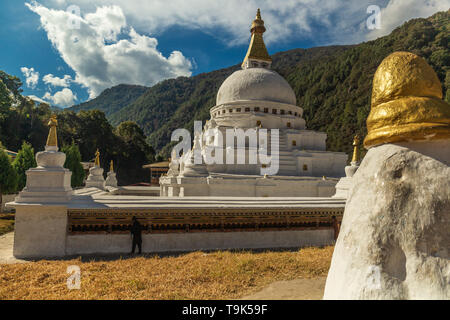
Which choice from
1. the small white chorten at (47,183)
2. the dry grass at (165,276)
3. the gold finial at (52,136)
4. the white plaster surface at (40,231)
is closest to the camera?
the dry grass at (165,276)

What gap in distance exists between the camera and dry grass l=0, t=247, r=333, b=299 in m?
5.23

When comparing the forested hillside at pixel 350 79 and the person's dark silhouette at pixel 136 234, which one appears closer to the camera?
the person's dark silhouette at pixel 136 234

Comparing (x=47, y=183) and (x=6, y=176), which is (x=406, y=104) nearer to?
(x=47, y=183)

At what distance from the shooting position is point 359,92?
60.2 metres

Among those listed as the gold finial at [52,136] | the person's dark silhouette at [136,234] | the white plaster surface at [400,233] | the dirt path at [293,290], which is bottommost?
the dirt path at [293,290]

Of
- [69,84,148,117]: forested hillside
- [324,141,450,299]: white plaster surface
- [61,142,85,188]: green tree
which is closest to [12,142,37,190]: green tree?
[61,142,85,188]: green tree

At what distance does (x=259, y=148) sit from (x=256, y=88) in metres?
6.72

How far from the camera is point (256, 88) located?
86.0ft

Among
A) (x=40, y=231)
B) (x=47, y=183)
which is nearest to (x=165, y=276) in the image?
(x=40, y=231)

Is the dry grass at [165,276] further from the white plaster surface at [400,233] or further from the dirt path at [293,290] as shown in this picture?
the white plaster surface at [400,233]

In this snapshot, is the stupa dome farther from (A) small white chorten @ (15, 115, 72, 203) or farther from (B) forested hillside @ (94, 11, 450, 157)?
(B) forested hillside @ (94, 11, 450, 157)

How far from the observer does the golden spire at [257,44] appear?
1177 inches

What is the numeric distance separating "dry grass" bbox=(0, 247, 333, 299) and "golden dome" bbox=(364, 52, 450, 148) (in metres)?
3.93

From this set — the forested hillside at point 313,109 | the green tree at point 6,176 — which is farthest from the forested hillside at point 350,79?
the green tree at point 6,176
